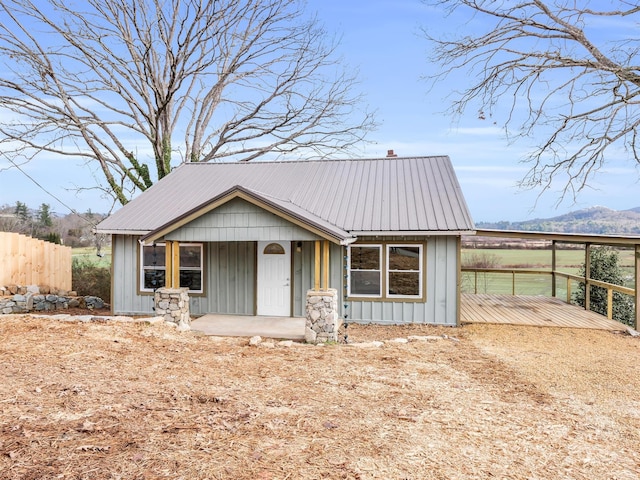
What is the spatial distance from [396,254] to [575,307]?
272 inches

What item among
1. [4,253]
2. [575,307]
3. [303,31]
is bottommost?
[575,307]

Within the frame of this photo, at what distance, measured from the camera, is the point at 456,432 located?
4441 millimetres

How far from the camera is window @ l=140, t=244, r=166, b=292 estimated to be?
40.3ft

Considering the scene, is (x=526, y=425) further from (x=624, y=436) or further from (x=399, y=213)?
(x=399, y=213)

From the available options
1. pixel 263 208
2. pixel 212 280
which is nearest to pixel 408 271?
pixel 263 208

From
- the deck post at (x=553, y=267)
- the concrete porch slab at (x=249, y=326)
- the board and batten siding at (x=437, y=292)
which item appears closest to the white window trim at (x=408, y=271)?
the board and batten siding at (x=437, y=292)

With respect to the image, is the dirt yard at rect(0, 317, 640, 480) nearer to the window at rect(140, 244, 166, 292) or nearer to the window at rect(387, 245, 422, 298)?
the window at rect(387, 245, 422, 298)

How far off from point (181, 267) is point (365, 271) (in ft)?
16.7

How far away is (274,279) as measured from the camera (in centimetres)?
1164

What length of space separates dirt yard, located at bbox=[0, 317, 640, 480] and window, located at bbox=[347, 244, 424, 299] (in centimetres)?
286

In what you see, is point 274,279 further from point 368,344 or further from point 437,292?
point 437,292

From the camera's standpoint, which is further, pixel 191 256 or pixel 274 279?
pixel 191 256

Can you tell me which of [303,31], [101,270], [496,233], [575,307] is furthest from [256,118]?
[575,307]

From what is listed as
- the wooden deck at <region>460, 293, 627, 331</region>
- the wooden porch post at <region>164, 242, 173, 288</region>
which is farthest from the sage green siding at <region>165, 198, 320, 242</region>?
the wooden deck at <region>460, 293, 627, 331</region>
